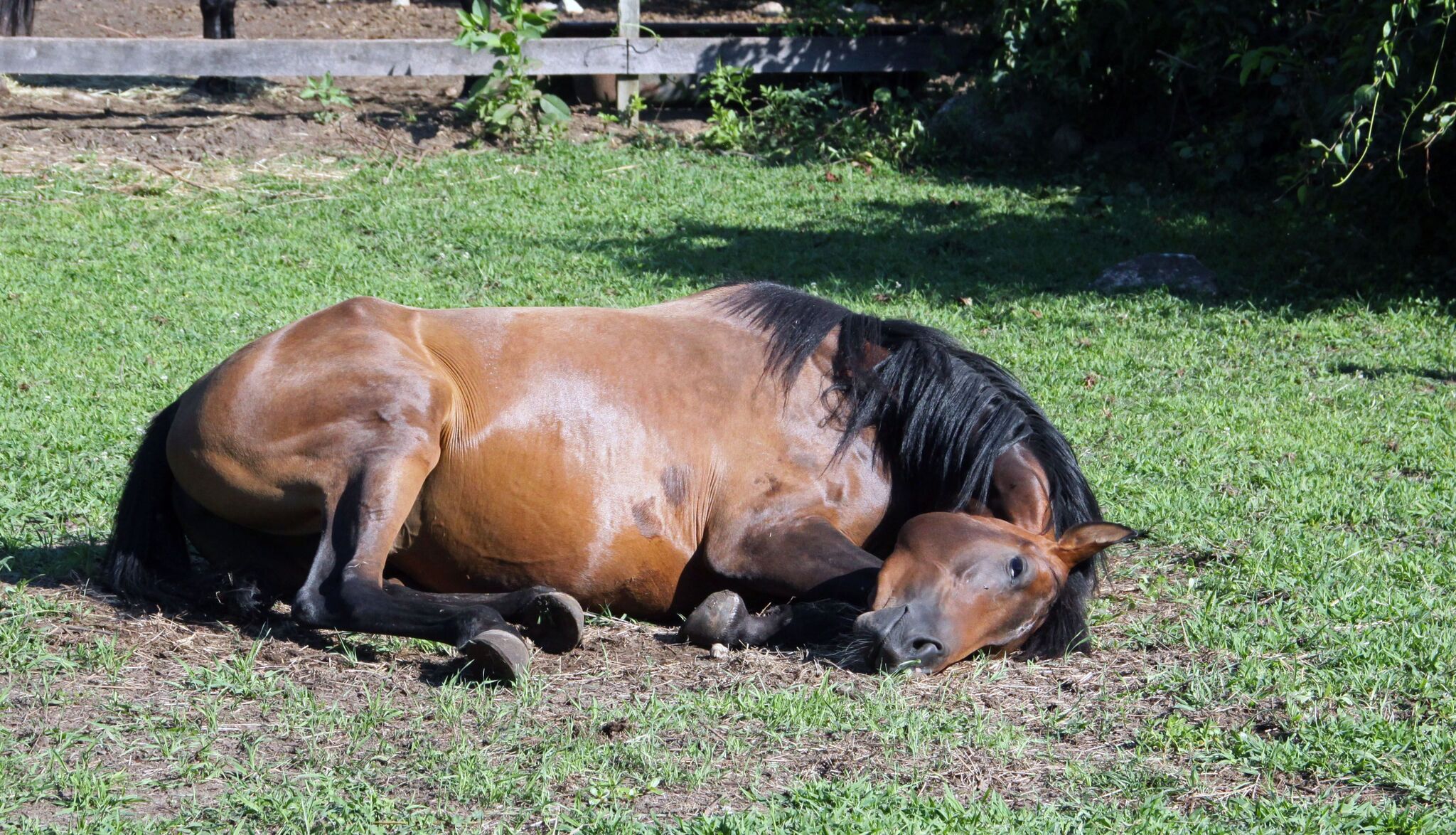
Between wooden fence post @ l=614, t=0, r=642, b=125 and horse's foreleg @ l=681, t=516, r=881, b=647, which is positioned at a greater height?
wooden fence post @ l=614, t=0, r=642, b=125

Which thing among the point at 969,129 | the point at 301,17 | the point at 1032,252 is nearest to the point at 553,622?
the point at 1032,252

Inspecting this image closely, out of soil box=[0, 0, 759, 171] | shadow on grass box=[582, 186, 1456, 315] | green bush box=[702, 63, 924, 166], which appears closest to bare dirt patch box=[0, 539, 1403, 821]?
shadow on grass box=[582, 186, 1456, 315]

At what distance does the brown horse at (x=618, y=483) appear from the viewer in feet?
11.5

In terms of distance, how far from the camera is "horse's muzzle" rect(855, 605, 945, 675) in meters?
3.36

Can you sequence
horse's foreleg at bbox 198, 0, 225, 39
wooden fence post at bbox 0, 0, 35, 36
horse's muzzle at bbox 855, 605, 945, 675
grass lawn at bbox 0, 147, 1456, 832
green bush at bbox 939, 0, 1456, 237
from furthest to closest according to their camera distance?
horse's foreleg at bbox 198, 0, 225, 39 → wooden fence post at bbox 0, 0, 35, 36 → green bush at bbox 939, 0, 1456, 237 → horse's muzzle at bbox 855, 605, 945, 675 → grass lawn at bbox 0, 147, 1456, 832

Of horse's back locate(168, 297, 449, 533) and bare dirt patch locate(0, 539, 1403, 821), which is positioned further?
horse's back locate(168, 297, 449, 533)

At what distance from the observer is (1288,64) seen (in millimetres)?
8469

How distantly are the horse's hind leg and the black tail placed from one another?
0.61m

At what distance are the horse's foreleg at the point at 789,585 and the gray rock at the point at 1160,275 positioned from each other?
5.15 m

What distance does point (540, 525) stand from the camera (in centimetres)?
371

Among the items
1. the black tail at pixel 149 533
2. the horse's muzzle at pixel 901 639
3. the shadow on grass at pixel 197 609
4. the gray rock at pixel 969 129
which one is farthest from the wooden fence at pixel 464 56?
the horse's muzzle at pixel 901 639

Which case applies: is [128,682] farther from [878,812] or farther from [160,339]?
[160,339]

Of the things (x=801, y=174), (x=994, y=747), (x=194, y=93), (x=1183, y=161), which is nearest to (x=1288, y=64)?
(x=1183, y=161)

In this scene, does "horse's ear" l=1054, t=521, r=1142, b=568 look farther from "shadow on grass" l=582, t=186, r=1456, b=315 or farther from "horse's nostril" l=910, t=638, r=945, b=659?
"shadow on grass" l=582, t=186, r=1456, b=315
